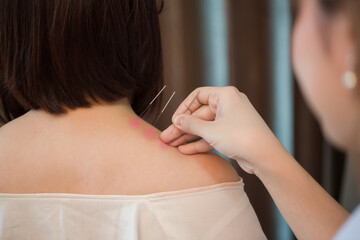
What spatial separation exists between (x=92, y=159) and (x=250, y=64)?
4.20 ft

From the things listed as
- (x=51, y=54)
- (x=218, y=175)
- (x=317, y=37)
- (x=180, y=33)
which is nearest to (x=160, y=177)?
(x=218, y=175)

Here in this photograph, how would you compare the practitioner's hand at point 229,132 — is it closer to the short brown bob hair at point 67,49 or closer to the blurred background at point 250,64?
the short brown bob hair at point 67,49

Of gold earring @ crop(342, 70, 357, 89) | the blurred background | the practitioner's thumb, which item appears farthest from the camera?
the blurred background

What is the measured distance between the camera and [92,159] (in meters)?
0.71

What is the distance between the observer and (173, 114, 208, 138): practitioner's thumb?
0.79m

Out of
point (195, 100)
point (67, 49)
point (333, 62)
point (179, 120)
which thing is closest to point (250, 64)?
point (195, 100)

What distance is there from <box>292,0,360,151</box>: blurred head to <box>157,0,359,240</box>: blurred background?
128 cm

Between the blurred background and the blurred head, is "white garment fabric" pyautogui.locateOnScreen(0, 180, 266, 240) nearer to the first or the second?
the blurred head

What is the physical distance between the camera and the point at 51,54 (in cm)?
73

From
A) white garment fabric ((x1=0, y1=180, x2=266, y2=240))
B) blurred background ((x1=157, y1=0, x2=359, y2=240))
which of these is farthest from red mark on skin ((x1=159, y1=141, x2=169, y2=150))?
blurred background ((x1=157, y1=0, x2=359, y2=240))

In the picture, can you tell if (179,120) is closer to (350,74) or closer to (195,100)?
(195,100)

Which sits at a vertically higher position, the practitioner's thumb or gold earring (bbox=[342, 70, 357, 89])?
gold earring (bbox=[342, 70, 357, 89])

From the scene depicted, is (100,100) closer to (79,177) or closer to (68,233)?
(79,177)

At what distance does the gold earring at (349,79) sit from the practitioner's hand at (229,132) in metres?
0.43
